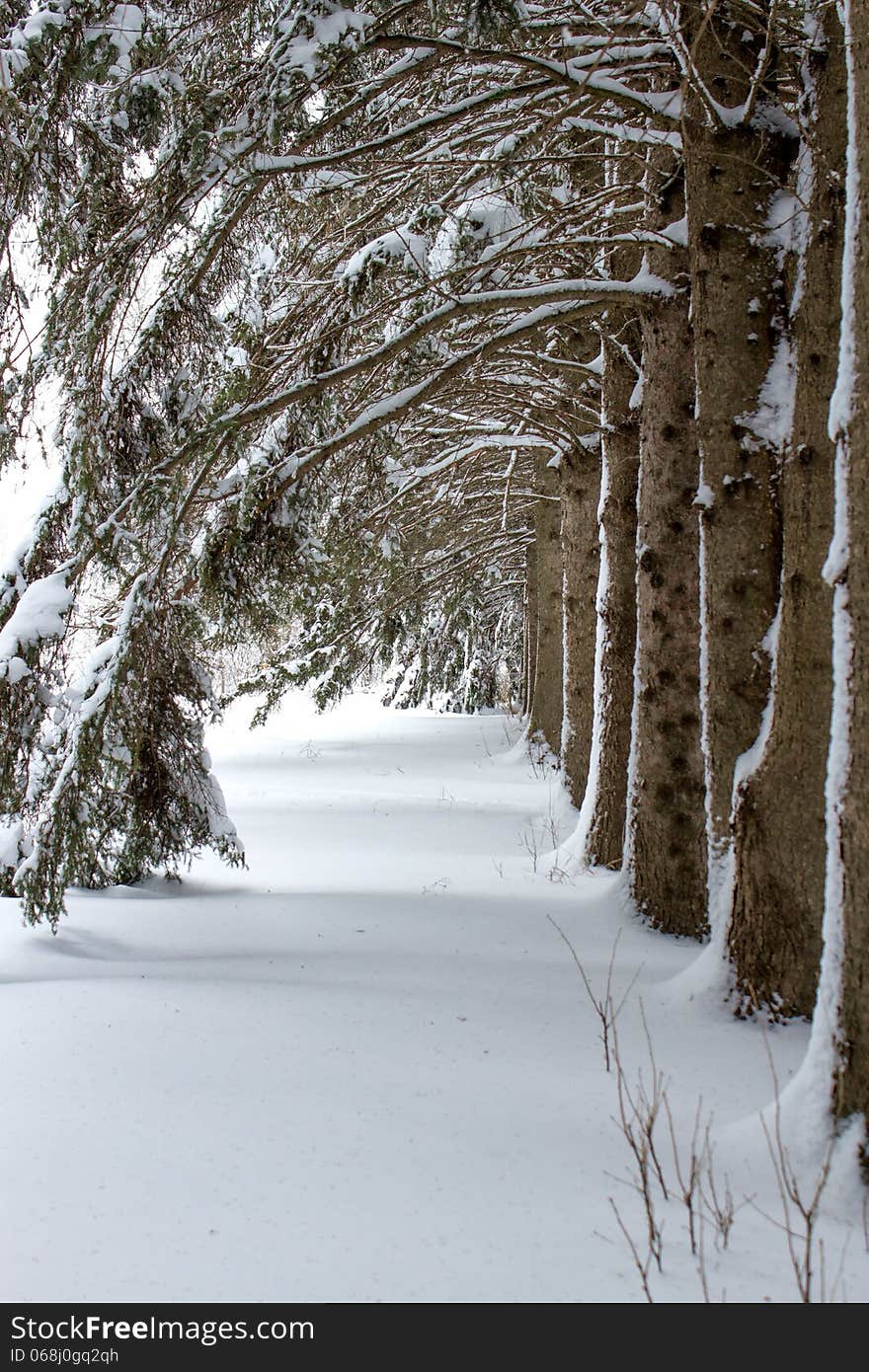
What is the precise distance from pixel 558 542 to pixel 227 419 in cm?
1005

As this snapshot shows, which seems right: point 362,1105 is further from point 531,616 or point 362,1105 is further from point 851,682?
point 531,616

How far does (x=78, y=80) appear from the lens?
12.9 feet

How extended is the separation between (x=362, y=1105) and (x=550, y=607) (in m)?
11.6

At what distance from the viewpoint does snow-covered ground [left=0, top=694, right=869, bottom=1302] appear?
2.39 metres

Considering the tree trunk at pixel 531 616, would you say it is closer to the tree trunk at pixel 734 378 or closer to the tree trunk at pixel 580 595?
the tree trunk at pixel 580 595

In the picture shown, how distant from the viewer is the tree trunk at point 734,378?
185 inches

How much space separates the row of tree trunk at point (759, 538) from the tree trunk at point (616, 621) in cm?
94

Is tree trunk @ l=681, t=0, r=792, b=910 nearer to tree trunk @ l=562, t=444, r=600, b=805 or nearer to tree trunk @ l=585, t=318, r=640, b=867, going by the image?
tree trunk @ l=585, t=318, r=640, b=867

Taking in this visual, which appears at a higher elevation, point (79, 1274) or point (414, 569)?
point (414, 569)

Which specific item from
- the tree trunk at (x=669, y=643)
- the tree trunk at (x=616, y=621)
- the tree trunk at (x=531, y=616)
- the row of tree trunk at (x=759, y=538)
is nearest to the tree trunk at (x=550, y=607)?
the tree trunk at (x=531, y=616)

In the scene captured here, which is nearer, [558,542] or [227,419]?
[227,419]

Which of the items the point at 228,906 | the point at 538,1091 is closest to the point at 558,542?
the point at 228,906

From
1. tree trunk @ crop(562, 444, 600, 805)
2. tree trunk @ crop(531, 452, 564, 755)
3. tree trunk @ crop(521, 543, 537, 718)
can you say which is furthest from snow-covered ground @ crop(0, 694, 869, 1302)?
tree trunk @ crop(521, 543, 537, 718)
